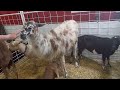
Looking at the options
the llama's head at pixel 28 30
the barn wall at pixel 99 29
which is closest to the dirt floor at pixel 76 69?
the barn wall at pixel 99 29

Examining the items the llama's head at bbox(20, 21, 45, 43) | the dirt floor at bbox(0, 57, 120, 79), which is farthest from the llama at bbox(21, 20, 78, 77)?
the dirt floor at bbox(0, 57, 120, 79)

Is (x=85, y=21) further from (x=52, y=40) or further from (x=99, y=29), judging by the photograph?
(x=52, y=40)

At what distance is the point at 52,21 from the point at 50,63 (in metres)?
0.50

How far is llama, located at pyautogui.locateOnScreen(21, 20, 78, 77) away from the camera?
1222mm

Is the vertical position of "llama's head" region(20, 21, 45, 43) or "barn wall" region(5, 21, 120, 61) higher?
"llama's head" region(20, 21, 45, 43)

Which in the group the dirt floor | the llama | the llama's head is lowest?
the dirt floor

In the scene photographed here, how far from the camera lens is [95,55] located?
1729 millimetres

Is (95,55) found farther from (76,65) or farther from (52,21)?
(52,21)

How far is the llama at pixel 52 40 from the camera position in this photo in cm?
122

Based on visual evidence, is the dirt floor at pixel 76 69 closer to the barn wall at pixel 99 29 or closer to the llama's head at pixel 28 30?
the barn wall at pixel 99 29

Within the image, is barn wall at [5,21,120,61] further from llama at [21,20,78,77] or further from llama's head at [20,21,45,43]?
llama's head at [20,21,45,43]

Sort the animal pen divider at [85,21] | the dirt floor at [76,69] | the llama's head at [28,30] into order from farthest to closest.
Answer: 1. the animal pen divider at [85,21]
2. the dirt floor at [76,69]
3. the llama's head at [28,30]
